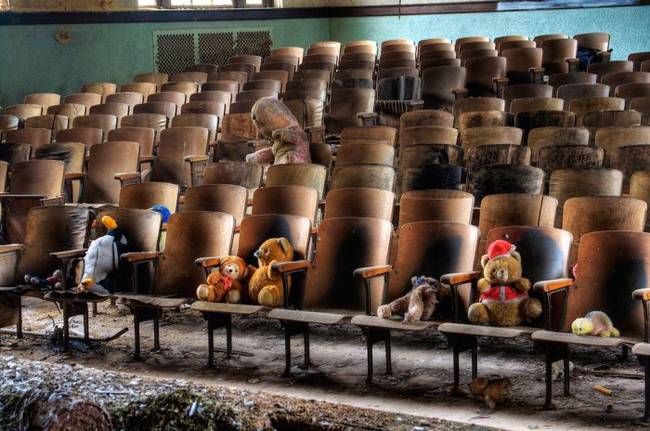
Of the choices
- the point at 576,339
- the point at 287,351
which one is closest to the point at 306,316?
the point at 287,351

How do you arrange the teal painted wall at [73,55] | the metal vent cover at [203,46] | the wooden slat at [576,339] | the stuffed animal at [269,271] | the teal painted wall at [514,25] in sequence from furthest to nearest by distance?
the metal vent cover at [203,46] → the teal painted wall at [73,55] → the teal painted wall at [514,25] → the stuffed animal at [269,271] → the wooden slat at [576,339]

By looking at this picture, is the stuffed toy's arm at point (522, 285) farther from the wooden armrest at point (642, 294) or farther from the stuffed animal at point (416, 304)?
the wooden armrest at point (642, 294)

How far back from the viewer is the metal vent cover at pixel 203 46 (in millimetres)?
8211

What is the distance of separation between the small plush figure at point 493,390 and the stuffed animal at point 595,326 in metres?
0.25

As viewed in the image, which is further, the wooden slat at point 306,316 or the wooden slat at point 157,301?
the wooden slat at point 157,301

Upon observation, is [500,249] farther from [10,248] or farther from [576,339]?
[10,248]

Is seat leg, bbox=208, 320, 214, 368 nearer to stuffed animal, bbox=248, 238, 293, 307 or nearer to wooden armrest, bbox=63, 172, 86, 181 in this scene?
stuffed animal, bbox=248, 238, 293, 307

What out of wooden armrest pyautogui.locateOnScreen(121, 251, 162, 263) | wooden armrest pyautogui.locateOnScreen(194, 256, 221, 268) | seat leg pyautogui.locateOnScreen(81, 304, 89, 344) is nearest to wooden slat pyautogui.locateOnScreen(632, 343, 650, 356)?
wooden armrest pyautogui.locateOnScreen(194, 256, 221, 268)

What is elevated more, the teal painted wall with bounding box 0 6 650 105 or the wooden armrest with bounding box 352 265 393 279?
the teal painted wall with bounding box 0 6 650 105

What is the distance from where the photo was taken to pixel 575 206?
10.1 feet

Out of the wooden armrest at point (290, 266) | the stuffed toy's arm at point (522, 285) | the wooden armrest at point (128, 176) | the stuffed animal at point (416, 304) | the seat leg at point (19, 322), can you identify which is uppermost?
the wooden armrest at point (128, 176)

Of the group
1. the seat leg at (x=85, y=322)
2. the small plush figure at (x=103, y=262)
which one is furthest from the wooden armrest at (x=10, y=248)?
the seat leg at (x=85, y=322)

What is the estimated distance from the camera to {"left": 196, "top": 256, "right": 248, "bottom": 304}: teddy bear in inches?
124

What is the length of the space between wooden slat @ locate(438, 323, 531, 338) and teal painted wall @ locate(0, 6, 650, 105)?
557 cm
